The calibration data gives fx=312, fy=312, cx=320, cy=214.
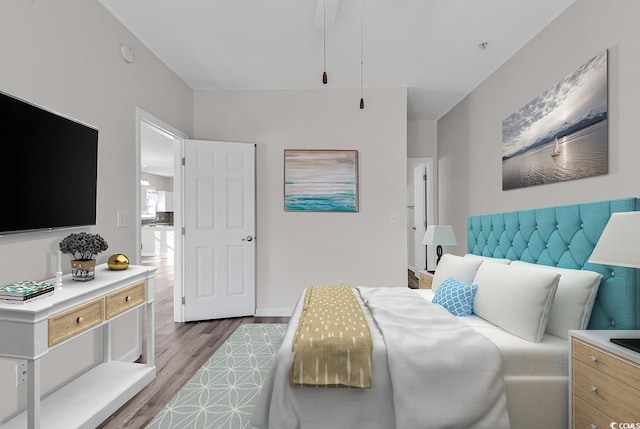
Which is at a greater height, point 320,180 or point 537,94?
point 537,94

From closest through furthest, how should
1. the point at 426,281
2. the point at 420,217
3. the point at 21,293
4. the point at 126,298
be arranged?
the point at 21,293, the point at 126,298, the point at 426,281, the point at 420,217

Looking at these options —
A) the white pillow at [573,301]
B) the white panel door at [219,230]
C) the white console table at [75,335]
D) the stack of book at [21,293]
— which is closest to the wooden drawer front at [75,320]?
the white console table at [75,335]

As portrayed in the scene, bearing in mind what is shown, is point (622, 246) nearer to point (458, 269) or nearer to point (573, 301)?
point (573, 301)

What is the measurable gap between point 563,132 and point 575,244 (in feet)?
3.08

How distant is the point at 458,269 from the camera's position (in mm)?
2527

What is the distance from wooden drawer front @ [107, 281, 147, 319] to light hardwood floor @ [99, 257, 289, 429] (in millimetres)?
609

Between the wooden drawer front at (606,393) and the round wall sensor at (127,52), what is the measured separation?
368 centimetres

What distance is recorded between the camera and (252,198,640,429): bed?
58.5 inches

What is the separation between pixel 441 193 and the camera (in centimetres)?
490

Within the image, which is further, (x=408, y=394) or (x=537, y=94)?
(x=537, y=94)

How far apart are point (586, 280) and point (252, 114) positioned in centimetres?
356

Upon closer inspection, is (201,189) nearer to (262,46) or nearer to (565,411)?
(262,46)

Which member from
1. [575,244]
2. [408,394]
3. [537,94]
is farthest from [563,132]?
[408,394]

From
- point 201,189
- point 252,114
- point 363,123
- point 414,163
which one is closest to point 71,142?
point 201,189
